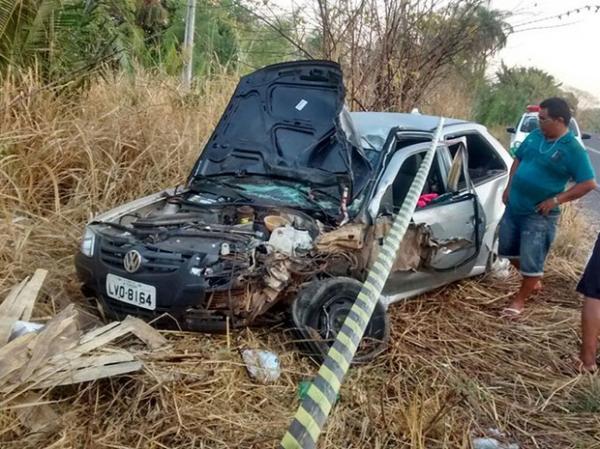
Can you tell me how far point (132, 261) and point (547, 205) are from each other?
3098mm

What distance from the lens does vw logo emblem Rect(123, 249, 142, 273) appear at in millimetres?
3699

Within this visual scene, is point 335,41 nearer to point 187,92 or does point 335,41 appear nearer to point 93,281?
point 187,92

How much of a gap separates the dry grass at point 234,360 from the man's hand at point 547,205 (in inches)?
34.9

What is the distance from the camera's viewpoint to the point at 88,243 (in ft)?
13.3

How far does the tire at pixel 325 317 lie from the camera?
3.82 m

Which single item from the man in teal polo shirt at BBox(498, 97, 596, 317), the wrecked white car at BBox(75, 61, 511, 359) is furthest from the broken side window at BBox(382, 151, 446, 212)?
the man in teal polo shirt at BBox(498, 97, 596, 317)

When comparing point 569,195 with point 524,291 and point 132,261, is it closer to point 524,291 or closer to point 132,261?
point 524,291

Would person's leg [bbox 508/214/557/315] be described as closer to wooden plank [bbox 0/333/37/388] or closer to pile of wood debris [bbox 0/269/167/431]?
pile of wood debris [bbox 0/269/167/431]

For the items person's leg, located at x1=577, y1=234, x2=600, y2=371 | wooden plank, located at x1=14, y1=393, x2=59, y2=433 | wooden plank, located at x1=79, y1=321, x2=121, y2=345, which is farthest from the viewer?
person's leg, located at x1=577, y1=234, x2=600, y2=371

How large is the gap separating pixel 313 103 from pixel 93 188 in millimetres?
2674

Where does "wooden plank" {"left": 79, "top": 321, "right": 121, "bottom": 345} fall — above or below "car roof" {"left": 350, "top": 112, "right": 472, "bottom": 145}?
below

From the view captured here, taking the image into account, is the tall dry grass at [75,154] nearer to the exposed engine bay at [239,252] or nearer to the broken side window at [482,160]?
the exposed engine bay at [239,252]

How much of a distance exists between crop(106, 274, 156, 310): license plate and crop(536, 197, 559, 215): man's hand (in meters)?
3.00

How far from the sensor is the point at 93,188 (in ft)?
20.9
